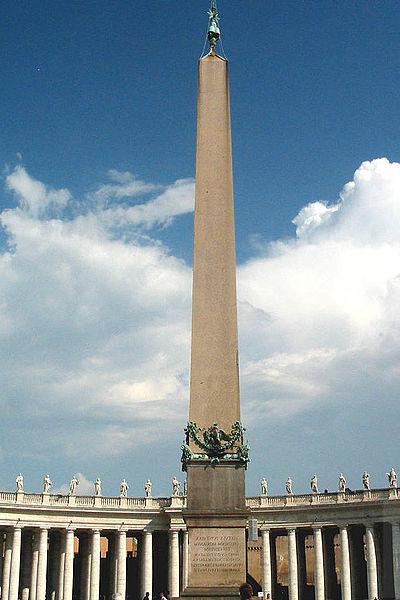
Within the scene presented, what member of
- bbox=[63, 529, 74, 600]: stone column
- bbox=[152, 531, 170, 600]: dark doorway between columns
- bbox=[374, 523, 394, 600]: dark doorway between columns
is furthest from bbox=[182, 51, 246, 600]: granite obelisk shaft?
bbox=[152, 531, 170, 600]: dark doorway between columns

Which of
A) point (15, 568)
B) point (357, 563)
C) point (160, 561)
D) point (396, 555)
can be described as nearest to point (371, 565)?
point (396, 555)

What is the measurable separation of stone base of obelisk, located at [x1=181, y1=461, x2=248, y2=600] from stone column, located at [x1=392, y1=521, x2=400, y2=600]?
44069 millimetres

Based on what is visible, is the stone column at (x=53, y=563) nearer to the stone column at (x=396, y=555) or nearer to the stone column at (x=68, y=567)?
the stone column at (x=68, y=567)

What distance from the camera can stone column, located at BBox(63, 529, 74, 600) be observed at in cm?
6431

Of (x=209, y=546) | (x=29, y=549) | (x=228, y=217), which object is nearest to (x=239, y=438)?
(x=209, y=546)

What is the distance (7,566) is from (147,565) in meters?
10.6

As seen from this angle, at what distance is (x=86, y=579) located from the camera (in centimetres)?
6712

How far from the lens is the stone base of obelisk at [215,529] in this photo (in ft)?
61.2

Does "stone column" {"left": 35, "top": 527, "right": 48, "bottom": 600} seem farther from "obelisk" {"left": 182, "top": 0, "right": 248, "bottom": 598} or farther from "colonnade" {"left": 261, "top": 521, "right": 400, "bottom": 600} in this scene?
"obelisk" {"left": 182, "top": 0, "right": 248, "bottom": 598}

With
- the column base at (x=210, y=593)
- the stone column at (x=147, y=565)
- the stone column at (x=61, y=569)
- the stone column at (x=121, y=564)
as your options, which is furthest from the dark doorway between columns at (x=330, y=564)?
the column base at (x=210, y=593)

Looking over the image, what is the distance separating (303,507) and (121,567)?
48.8 ft

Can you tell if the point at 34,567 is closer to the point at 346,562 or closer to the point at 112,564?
the point at 112,564

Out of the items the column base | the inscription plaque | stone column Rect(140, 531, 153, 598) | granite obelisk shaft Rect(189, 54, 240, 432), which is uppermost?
granite obelisk shaft Rect(189, 54, 240, 432)

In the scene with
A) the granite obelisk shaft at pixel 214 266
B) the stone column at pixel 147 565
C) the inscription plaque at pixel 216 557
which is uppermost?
the granite obelisk shaft at pixel 214 266
